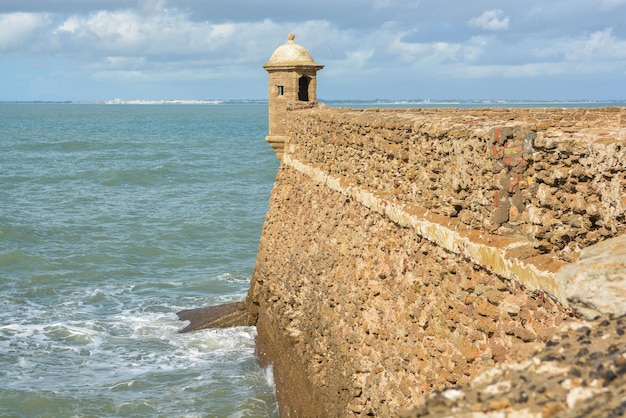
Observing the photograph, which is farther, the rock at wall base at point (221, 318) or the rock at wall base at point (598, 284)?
the rock at wall base at point (221, 318)

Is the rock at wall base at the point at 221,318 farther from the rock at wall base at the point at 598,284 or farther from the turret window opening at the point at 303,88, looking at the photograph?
the rock at wall base at the point at 598,284

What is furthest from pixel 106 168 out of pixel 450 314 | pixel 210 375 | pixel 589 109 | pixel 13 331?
pixel 450 314

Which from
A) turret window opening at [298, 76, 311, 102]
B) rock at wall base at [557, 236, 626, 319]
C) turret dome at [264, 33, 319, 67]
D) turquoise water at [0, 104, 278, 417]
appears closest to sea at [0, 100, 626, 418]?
turquoise water at [0, 104, 278, 417]

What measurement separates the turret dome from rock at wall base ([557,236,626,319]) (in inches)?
607

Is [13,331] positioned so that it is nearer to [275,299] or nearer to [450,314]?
[275,299]

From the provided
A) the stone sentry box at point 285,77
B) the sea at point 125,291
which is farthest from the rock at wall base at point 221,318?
the stone sentry box at point 285,77

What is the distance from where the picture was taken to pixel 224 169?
5703 cm

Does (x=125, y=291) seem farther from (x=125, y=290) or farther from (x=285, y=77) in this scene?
(x=285, y=77)

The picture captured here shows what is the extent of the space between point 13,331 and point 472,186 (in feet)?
47.9

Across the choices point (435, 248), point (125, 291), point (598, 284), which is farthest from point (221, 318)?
point (598, 284)

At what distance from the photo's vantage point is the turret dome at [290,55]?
19516 millimetres

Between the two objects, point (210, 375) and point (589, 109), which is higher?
point (589, 109)

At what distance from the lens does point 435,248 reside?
7688 millimetres

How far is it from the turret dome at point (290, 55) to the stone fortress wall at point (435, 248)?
5587mm
